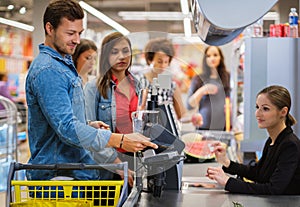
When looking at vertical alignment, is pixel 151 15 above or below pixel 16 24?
above

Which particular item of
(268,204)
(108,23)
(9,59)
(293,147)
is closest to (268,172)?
(293,147)

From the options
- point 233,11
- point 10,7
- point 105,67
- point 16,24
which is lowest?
point 105,67

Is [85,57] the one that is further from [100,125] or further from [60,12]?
[60,12]

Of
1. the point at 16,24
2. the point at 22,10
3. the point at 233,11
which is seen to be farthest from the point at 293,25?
the point at 16,24

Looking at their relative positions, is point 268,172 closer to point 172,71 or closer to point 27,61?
point 172,71

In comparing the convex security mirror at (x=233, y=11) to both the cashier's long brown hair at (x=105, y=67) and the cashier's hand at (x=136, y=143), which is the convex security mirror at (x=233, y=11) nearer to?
the cashier's hand at (x=136, y=143)

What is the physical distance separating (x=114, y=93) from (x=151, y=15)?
11196 mm

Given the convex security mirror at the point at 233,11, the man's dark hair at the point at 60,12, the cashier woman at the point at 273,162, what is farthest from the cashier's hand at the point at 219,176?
the convex security mirror at the point at 233,11

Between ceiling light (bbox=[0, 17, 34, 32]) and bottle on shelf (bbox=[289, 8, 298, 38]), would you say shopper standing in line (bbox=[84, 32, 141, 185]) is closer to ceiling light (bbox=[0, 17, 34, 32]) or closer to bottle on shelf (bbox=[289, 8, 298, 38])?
bottle on shelf (bbox=[289, 8, 298, 38])

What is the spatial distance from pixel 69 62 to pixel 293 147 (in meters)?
1.13

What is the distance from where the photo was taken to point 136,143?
2.31 m

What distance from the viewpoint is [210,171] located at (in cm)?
281

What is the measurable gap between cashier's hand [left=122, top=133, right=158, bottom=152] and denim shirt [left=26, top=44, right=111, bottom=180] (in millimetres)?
84

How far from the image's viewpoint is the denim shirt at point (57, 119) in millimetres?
2340
